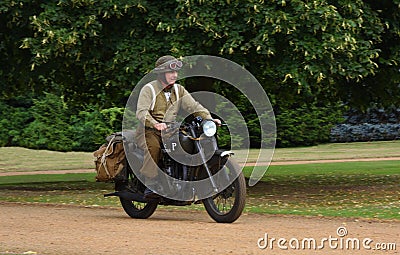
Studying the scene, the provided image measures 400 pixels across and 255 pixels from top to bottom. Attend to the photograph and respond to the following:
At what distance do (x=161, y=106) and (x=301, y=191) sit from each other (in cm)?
720

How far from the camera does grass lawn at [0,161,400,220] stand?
1421cm

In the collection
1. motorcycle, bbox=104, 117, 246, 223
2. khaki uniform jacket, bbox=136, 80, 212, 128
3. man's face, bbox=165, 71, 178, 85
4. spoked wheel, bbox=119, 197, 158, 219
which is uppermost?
man's face, bbox=165, 71, 178, 85

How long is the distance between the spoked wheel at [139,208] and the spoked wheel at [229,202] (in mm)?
930

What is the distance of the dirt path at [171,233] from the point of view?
9164 mm

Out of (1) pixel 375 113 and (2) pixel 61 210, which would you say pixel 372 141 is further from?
(2) pixel 61 210

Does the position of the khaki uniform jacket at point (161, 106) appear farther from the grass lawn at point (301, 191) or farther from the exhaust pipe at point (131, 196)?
the grass lawn at point (301, 191)

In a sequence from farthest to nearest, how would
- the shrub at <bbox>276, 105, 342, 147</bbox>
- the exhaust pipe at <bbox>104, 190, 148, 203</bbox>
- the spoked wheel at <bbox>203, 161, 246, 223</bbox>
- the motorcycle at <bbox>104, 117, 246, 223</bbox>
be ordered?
the shrub at <bbox>276, 105, 342, 147</bbox> → the exhaust pipe at <bbox>104, 190, 148, 203</bbox> → the motorcycle at <bbox>104, 117, 246, 223</bbox> → the spoked wheel at <bbox>203, 161, 246, 223</bbox>

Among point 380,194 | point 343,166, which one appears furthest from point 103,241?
point 343,166

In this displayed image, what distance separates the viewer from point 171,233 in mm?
10344

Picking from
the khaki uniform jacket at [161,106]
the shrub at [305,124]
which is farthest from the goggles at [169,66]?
the shrub at [305,124]

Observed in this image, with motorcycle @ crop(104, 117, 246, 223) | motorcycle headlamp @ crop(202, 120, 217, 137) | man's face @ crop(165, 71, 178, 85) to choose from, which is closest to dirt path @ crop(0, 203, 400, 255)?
motorcycle @ crop(104, 117, 246, 223)

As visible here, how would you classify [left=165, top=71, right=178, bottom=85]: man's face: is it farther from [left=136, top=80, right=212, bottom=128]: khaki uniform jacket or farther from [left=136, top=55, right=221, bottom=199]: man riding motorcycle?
[left=136, top=80, right=212, bottom=128]: khaki uniform jacket

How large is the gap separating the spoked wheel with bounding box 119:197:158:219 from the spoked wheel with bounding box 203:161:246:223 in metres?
0.93

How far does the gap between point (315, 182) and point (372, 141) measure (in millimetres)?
21061
